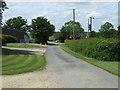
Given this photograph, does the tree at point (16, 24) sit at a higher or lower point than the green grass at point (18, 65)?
higher

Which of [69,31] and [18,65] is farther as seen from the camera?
[69,31]

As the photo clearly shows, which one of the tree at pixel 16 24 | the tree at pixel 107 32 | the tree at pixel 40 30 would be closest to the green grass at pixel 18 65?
the tree at pixel 107 32

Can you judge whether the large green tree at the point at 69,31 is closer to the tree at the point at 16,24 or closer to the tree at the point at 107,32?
the tree at the point at 107,32

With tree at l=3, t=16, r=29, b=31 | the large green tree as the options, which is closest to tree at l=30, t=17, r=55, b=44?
the large green tree

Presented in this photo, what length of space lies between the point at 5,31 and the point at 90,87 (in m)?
72.8

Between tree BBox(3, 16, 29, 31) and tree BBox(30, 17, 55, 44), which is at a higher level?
tree BBox(3, 16, 29, 31)

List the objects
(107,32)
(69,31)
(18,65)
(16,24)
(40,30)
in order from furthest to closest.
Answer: (16,24) < (69,31) < (40,30) < (107,32) < (18,65)

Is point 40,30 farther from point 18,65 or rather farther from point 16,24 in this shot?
point 16,24

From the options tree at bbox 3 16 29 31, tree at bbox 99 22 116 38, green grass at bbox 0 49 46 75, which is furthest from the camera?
tree at bbox 3 16 29 31

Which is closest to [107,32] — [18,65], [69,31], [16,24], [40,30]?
[40,30]

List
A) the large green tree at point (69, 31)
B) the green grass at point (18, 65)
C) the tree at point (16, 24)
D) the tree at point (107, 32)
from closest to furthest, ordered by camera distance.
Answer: the green grass at point (18, 65) → the tree at point (107, 32) → the large green tree at point (69, 31) → the tree at point (16, 24)

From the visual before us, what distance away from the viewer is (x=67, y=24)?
422 feet

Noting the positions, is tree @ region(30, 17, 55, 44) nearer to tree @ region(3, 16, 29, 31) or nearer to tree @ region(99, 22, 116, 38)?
tree @ region(99, 22, 116, 38)

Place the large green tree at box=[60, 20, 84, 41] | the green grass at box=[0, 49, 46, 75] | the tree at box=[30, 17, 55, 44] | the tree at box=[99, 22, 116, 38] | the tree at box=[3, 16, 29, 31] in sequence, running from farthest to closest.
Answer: the tree at box=[3, 16, 29, 31] → the large green tree at box=[60, 20, 84, 41] → the tree at box=[30, 17, 55, 44] → the tree at box=[99, 22, 116, 38] → the green grass at box=[0, 49, 46, 75]
